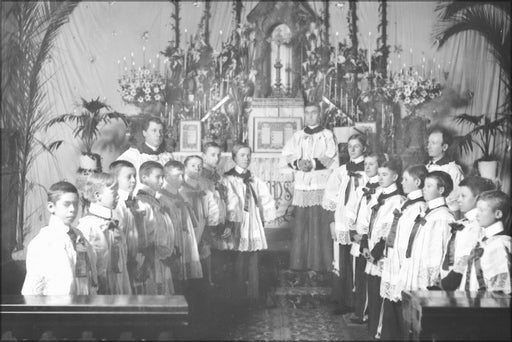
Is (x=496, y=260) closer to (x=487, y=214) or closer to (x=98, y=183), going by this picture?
(x=487, y=214)

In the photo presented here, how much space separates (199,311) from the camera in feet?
18.7

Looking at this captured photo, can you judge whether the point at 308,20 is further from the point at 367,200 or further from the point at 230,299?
the point at 230,299

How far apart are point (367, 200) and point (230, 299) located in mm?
1610

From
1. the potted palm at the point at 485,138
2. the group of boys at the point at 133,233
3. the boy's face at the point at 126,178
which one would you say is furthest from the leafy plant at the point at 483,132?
the boy's face at the point at 126,178

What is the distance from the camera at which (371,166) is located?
17.7 ft

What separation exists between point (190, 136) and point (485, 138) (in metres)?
2.95

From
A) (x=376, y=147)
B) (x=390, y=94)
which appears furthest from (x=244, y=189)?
(x=390, y=94)

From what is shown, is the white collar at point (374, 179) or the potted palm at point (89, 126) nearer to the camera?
the white collar at point (374, 179)

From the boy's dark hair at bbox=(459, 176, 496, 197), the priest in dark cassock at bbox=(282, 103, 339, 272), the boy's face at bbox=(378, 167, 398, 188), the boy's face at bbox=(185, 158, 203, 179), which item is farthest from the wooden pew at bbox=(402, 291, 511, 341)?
the priest in dark cassock at bbox=(282, 103, 339, 272)

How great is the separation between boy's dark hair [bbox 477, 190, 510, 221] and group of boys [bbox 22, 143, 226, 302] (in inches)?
87.1

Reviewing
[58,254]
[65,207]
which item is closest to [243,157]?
[65,207]

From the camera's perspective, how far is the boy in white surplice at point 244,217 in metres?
6.10

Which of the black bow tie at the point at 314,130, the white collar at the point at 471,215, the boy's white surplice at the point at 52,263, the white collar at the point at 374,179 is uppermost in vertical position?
the black bow tie at the point at 314,130

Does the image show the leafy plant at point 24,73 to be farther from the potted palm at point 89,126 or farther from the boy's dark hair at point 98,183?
the boy's dark hair at point 98,183
